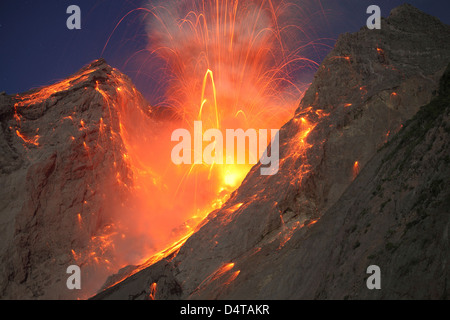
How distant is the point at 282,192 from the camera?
73.7 feet

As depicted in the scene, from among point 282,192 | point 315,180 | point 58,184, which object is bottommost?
point 282,192

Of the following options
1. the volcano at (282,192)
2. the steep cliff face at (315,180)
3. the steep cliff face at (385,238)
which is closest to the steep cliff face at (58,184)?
the volcano at (282,192)

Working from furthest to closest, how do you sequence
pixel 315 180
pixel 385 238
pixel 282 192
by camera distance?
pixel 282 192
pixel 315 180
pixel 385 238

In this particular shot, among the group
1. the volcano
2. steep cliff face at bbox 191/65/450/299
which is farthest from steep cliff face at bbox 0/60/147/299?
steep cliff face at bbox 191/65/450/299

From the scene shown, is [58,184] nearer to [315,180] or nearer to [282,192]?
[282,192]

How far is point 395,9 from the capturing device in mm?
29297

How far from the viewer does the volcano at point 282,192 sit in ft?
39.1

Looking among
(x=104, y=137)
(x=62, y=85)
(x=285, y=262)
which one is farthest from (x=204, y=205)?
(x=285, y=262)

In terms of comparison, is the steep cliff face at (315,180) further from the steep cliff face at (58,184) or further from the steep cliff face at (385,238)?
the steep cliff face at (58,184)

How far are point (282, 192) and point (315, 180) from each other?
1907 mm

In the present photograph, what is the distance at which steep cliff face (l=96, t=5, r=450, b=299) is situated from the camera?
16453mm

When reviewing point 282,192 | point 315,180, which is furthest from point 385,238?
point 282,192

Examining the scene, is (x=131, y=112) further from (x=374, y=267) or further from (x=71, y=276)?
(x=374, y=267)

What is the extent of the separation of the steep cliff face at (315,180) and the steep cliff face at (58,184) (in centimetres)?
1307
